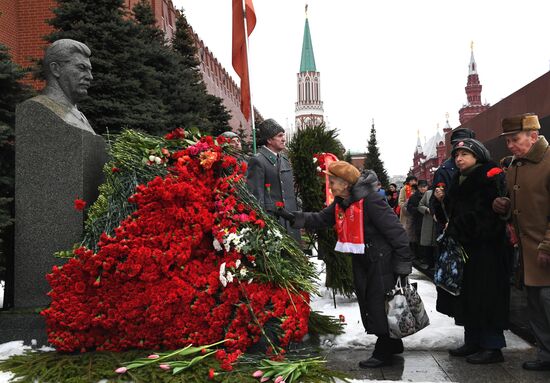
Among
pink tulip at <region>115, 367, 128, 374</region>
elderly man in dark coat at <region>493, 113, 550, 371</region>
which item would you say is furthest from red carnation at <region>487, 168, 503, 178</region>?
pink tulip at <region>115, 367, 128, 374</region>

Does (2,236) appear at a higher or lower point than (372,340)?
higher

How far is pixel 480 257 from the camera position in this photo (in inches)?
160

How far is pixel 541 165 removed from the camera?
3814 mm

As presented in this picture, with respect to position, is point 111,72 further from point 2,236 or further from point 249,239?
point 249,239

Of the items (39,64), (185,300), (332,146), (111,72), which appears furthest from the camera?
(111,72)

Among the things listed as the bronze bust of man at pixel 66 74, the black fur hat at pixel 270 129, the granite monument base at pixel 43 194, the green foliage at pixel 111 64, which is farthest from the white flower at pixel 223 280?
the green foliage at pixel 111 64

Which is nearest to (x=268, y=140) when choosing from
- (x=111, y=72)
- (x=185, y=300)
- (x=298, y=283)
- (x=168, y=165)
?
(x=168, y=165)

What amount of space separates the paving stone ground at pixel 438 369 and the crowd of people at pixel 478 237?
0.08 metres

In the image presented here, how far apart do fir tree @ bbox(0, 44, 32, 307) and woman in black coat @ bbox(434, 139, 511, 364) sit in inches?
147

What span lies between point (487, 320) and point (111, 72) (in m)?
8.47

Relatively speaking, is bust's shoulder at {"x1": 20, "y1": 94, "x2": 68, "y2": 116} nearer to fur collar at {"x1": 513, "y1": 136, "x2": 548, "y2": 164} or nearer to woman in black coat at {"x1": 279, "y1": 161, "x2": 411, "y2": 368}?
woman in black coat at {"x1": 279, "y1": 161, "x2": 411, "y2": 368}

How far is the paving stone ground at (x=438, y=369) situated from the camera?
12.0 ft

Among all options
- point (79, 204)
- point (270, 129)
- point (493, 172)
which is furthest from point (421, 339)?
point (79, 204)

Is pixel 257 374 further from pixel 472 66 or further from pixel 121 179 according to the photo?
pixel 472 66
